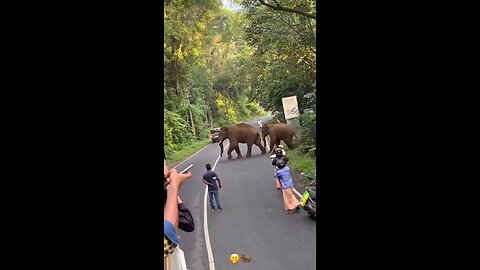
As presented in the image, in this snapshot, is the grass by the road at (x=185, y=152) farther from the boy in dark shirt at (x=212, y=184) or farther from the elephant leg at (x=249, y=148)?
the elephant leg at (x=249, y=148)

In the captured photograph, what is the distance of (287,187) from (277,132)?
39 centimetres

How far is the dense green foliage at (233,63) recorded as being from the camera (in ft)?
7.47

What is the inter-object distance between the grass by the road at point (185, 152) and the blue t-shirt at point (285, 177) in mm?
505

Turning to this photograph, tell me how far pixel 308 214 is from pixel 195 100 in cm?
99

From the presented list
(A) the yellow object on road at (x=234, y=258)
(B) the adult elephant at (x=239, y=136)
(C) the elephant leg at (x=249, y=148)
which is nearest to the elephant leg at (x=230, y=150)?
(B) the adult elephant at (x=239, y=136)

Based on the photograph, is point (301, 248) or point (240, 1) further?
point (240, 1)

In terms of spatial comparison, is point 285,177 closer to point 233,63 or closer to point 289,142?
point 289,142

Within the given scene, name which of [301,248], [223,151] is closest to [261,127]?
[223,151]

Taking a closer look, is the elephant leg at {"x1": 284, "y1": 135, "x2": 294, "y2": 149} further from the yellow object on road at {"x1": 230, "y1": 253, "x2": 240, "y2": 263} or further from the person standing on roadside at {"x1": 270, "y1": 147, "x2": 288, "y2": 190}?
the yellow object on road at {"x1": 230, "y1": 253, "x2": 240, "y2": 263}

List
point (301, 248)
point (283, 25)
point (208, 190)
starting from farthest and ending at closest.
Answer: point (283, 25) < point (208, 190) < point (301, 248)

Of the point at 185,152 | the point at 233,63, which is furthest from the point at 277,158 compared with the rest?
the point at 233,63
